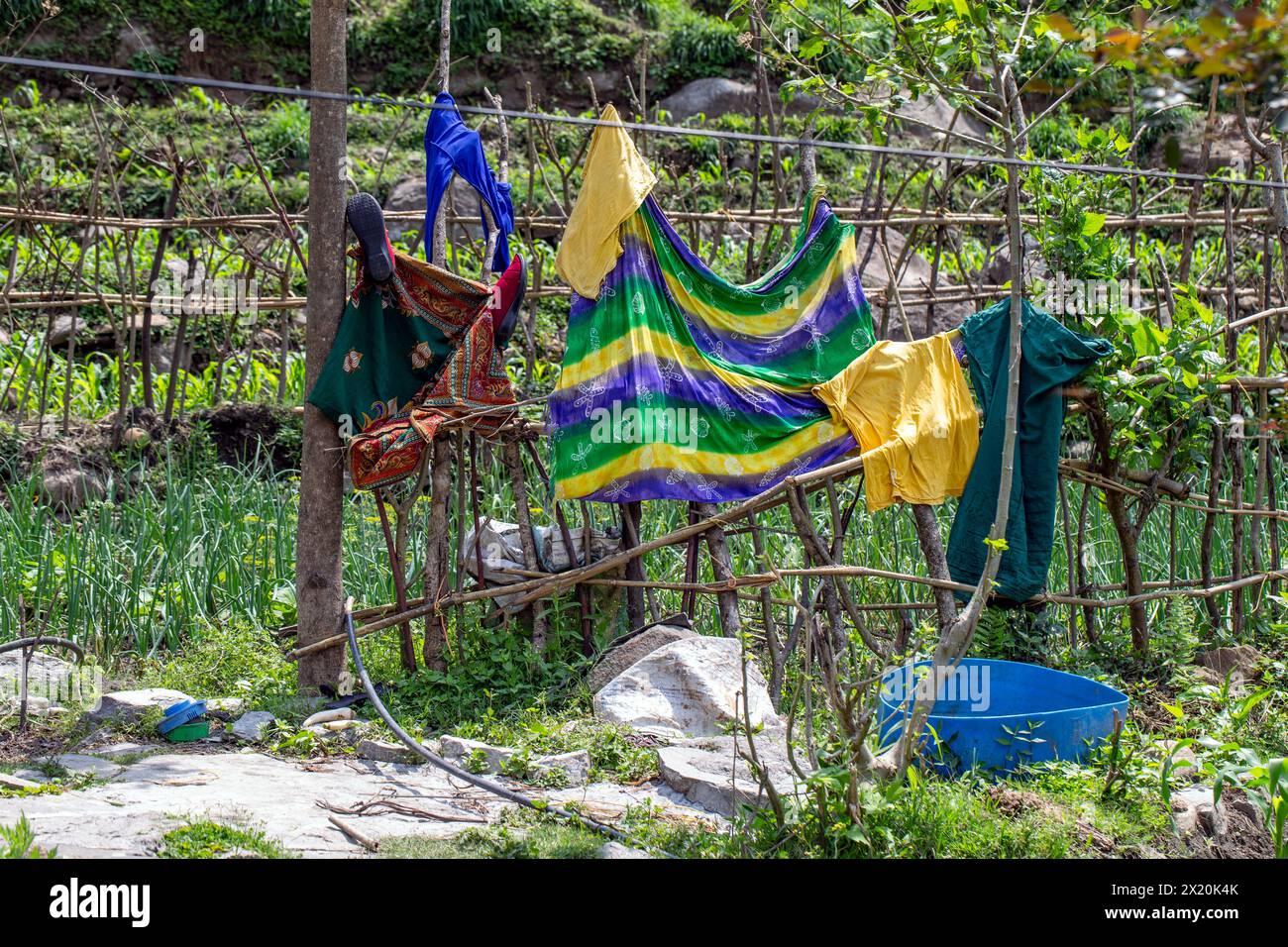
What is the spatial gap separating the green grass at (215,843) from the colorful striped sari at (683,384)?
6.37 feet

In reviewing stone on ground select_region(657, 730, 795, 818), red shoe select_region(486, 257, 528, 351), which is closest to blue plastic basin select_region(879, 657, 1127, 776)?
stone on ground select_region(657, 730, 795, 818)

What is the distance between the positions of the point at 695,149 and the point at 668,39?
2.36 metres

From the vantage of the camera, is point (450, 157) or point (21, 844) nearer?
point (21, 844)

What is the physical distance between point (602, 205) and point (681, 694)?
5.93 ft

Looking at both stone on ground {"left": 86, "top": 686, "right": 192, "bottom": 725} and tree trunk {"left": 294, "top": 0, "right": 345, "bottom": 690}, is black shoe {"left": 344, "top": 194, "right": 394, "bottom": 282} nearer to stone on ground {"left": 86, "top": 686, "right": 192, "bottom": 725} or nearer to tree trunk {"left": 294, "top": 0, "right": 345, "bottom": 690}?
tree trunk {"left": 294, "top": 0, "right": 345, "bottom": 690}

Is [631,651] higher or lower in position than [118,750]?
higher

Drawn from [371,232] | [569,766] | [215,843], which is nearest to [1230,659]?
[569,766]

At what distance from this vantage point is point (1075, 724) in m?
3.99

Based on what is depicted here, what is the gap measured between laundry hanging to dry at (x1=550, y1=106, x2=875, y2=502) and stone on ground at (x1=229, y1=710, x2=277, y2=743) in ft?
4.36

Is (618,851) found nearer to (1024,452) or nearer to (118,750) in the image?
(118,750)

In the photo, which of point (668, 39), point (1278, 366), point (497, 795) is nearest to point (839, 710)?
point (497, 795)

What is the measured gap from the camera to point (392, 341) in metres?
5.02

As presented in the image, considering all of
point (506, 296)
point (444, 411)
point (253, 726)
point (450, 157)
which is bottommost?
point (253, 726)

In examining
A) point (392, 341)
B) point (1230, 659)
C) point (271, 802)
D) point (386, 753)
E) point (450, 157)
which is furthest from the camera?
point (1230, 659)
